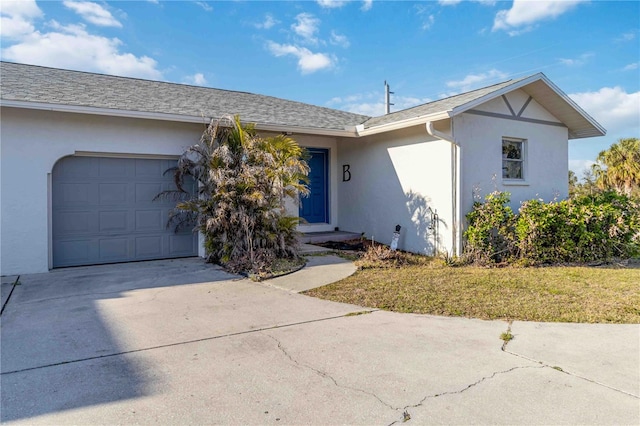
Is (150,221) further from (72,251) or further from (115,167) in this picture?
(72,251)

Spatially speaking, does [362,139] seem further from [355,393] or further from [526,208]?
[355,393]

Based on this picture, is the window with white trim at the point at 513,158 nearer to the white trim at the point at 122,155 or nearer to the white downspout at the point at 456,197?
the white downspout at the point at 456,197

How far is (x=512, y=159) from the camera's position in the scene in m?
9.62

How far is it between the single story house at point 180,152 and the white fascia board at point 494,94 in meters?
0.03

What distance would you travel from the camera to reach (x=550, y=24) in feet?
36.1

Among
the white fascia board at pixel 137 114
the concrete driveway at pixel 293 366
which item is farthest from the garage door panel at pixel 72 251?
the white fascia board at pixel 137 114

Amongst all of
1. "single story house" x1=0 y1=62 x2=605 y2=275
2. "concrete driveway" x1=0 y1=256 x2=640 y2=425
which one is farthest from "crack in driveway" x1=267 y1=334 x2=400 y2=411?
"single story house" x1=0 y1=62 x2=605 y2=275

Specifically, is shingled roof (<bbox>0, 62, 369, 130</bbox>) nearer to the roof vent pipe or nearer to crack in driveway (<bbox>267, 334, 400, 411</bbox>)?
the roof vent pipe

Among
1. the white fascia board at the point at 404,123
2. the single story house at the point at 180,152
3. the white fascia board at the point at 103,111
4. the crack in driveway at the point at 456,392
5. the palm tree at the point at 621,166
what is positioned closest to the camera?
the crack in driveway at the point at 456,392

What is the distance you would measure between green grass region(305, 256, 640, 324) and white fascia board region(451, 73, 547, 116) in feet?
10.4

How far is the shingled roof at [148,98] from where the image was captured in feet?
24.3

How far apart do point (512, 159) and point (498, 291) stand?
15.9ft

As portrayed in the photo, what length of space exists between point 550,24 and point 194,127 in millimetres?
10068

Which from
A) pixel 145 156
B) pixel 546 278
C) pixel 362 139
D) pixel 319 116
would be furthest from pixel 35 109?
pixel 546 278
